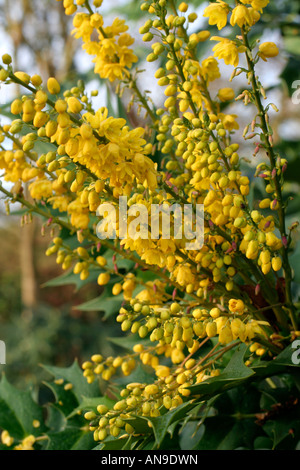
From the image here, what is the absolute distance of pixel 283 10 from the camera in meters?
1.35

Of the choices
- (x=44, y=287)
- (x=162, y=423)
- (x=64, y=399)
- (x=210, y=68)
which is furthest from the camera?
(x=44, y=287)

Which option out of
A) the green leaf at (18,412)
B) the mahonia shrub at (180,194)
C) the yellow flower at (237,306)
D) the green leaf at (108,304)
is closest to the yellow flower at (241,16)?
the mahonia shrub at (180,194)

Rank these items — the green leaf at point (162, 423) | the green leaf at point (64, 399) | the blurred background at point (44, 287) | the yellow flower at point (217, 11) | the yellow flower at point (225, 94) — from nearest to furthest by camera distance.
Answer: the green leaf at point (162, 423), the yellow flower at point (217, 11), the yellow flower at point (225, 94), the green leaf at point (64, 399), the blurred background at point (44, 287)

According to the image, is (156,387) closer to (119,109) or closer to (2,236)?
(119,109)

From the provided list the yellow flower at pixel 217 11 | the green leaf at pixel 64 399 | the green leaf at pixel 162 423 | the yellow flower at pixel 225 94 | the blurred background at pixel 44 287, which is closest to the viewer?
the green leaf at pixel 162 423

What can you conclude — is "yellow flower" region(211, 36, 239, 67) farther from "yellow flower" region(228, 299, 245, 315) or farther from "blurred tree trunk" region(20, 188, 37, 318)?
"blurred tree trunk" region(20, 188, 37, 318)

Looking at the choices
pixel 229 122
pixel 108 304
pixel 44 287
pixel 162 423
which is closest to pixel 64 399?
pixel 108 304

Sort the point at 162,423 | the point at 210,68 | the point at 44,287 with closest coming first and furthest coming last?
the point at 162,423 → the point at 210,68 → the point at 44,287
